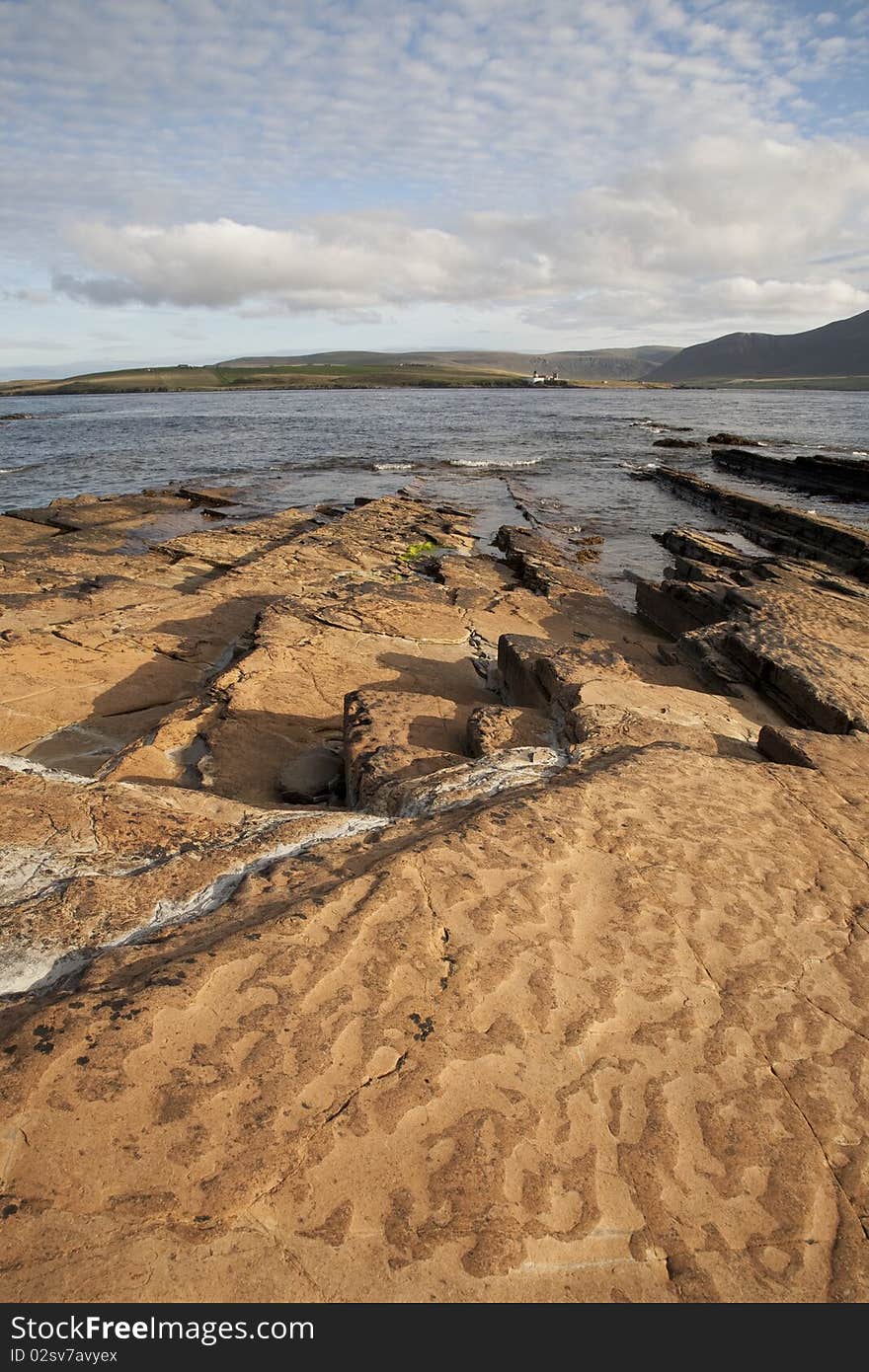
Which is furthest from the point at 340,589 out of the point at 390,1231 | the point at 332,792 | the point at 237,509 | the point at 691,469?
the point at 691,469

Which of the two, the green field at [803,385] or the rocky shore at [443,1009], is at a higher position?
the green field at [803,385]

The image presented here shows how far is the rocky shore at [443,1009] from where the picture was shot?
6.67 ft

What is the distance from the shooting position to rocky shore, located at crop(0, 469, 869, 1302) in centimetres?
203

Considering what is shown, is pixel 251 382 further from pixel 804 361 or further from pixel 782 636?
pixel 804 361

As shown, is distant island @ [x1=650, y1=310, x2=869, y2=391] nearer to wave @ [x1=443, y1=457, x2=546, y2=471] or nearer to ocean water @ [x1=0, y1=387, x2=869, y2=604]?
ocean water @ [x1=0, y1=387, x2=869, y2=604]

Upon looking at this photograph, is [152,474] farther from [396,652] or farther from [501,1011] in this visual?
[501,1011]

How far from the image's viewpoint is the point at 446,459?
1298 inches

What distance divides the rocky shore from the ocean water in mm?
9364

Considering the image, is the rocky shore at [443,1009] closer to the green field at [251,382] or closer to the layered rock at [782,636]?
the layered rock at [782,636]

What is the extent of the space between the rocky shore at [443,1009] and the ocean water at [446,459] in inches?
369

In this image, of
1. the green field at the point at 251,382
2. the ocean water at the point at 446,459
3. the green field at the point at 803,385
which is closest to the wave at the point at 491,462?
the ocean water at the point at 446,459

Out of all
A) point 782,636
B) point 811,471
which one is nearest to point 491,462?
point 811,471

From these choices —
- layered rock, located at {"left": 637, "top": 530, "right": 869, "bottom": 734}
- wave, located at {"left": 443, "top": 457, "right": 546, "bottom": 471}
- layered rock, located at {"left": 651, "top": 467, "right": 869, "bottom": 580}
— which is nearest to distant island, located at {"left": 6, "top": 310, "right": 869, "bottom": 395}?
wave, located at {"left": 443, "top": 457, "right": 546, "bottom": 471}

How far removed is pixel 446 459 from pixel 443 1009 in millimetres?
32493
